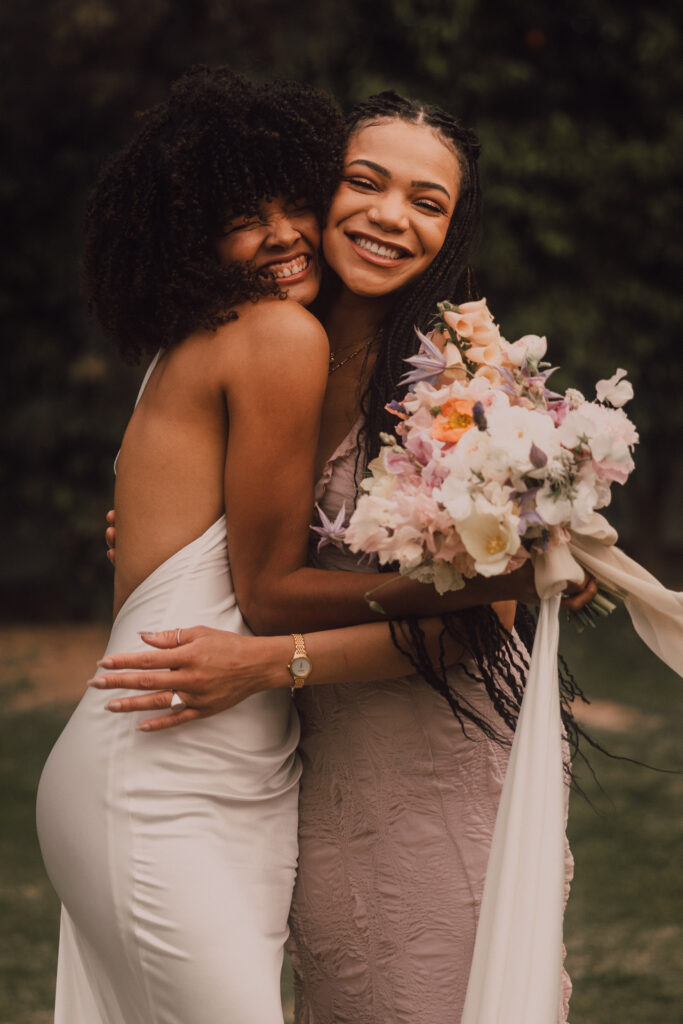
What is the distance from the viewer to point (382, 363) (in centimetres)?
293

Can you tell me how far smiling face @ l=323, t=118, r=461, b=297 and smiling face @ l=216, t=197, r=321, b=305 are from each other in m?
0.06

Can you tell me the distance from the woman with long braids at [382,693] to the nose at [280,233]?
12 centimetres

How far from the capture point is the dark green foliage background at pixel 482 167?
34.8 ft

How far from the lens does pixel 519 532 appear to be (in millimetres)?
2273

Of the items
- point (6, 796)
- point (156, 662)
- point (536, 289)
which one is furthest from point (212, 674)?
point (536, 289)

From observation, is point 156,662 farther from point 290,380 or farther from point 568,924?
point 568,924

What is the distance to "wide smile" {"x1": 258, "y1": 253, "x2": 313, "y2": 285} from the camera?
282 centimetres

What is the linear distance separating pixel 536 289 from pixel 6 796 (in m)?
6.78

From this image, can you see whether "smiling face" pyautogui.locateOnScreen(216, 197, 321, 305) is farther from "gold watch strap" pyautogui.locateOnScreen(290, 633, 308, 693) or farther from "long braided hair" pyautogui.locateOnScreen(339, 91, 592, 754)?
"gold watch strap" pyautogui.locateOnScreen(290, 633, 308, 693)

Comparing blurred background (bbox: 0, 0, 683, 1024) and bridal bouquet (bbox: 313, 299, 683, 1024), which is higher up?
blurred background (bbox: 0, 0, 683, 1024)

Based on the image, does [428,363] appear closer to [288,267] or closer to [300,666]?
[288,267]

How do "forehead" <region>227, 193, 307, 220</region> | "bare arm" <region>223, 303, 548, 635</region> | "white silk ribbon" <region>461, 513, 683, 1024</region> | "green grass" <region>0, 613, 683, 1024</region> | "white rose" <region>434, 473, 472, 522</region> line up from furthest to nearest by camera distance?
"green grass" <region>0, 613, 683, 1024</region> < "forehead" <region>227, 193, 307, 220</region> < "bare arm" <region>223, 303, 548, 635</region> < "white silk ribbon" <region>461, 513, 683, 1024</region> < "white rose" <region>434, 473, 472, 522</region>

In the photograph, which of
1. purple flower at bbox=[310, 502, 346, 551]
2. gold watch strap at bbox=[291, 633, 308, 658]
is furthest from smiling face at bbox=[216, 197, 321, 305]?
gold watch strap at bbox=[291, 633, 308, 658]

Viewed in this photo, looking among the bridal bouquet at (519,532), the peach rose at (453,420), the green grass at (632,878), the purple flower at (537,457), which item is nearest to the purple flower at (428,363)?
the bridal bouquet at (519,532)
